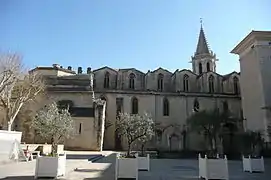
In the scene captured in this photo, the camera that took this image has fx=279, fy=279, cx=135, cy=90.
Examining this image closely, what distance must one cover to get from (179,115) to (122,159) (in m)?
37.0

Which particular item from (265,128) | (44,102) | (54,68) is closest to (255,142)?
(265,128)

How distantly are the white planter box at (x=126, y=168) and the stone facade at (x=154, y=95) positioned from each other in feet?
91.4

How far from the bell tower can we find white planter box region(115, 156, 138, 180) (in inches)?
1915

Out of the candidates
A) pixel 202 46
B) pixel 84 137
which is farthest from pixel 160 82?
pixel 84 137

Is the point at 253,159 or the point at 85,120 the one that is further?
the point at 85,120

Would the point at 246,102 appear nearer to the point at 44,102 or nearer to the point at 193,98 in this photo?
the point at 193,98

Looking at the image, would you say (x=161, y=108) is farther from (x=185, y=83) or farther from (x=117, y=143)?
(x=117, y=143)

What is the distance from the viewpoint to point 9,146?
17469 mm

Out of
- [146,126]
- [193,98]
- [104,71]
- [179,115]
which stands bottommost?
[146,126]

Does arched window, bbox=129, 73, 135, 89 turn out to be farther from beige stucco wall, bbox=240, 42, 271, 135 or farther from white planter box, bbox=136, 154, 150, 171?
white planter box, bbox=136, 154, 150, 171

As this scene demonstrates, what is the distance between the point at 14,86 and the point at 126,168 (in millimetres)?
24334

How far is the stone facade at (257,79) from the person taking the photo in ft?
109

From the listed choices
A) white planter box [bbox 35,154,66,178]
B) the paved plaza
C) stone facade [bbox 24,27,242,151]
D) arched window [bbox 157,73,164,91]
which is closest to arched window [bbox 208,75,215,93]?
stone facade [bbox 24,27,242,151]

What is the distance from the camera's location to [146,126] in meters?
25.9
